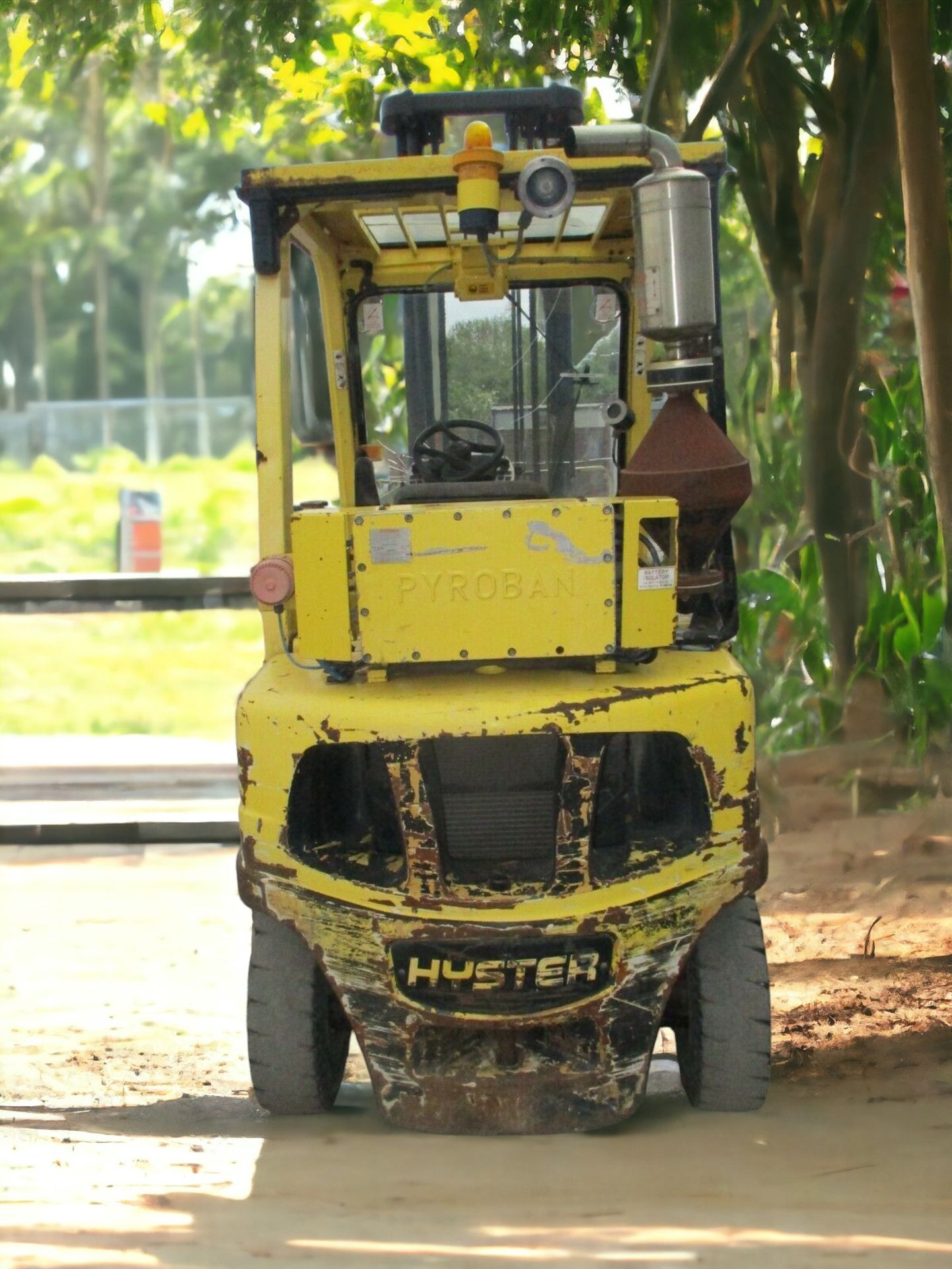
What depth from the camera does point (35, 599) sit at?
11.2 m

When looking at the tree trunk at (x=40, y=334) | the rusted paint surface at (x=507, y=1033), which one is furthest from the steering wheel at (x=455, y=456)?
the tree trunk at (x=40, y=334)

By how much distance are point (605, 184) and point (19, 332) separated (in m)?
64.5

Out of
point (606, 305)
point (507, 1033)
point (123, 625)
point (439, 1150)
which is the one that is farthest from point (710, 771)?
point (123, 625)

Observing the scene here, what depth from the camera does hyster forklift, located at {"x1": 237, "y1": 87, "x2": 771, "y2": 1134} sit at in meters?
4.39

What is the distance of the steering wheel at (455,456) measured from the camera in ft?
17.1

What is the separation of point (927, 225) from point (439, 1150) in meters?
4.49

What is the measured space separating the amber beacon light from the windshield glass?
41.8 inches

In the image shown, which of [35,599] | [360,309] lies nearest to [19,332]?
[35,599]

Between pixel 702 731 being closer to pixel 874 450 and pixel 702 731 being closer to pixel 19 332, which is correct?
pixel 874 450

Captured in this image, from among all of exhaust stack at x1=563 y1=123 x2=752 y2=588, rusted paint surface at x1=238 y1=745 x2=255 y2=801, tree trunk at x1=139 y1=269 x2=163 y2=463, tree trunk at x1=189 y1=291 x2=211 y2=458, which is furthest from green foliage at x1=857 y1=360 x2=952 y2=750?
tree trunk at x1=139 y1=269 x2=163 y2=463

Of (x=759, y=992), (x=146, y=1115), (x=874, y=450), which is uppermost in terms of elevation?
(x=874, y=450)

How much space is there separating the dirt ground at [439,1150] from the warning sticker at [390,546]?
1.47 m

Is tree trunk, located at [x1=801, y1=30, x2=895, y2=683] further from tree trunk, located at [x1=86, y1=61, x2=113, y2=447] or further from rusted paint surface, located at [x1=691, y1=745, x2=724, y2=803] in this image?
tree trunk, located at [x1=86, y1=61, x2=113, y2=447]

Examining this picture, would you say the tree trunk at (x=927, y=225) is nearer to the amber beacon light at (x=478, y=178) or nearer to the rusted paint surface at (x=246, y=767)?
the amber beacon light at (x=478, y=178)
